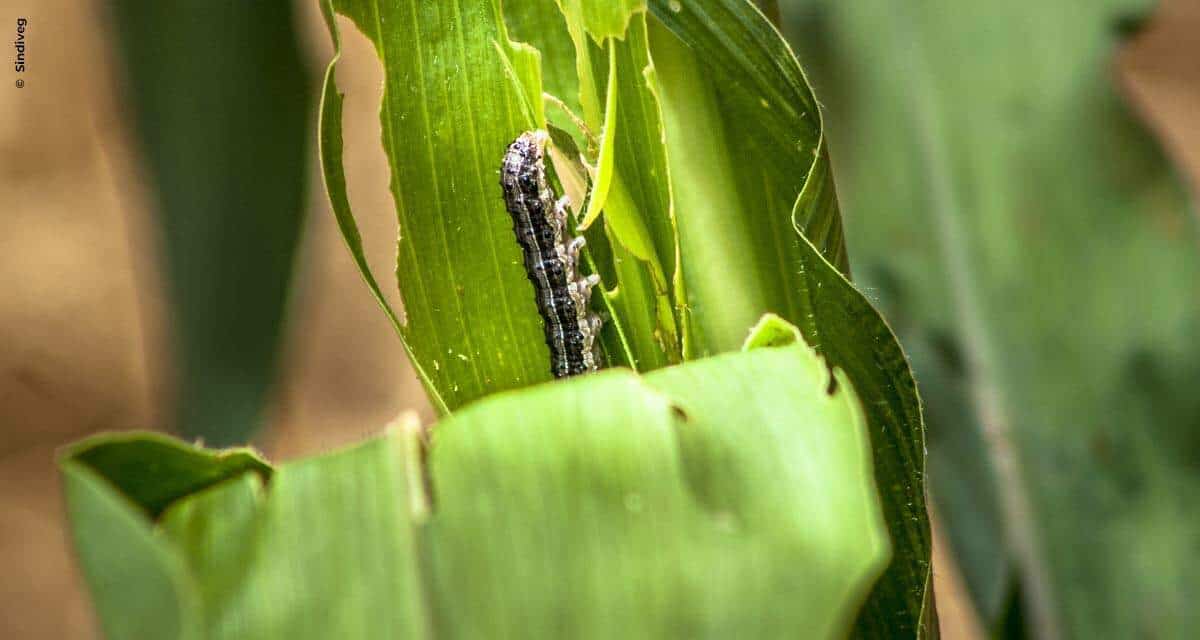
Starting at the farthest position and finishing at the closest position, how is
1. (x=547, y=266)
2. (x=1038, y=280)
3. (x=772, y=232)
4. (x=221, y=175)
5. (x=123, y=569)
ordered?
(x=221, y=175)
(x=1038, y=280)
(x=547, y=266)
(x=772, y=232)
(x=123, y=569)

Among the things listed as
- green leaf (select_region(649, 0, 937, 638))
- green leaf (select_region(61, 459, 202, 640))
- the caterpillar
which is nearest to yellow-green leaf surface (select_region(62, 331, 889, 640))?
green leaf (select_region(61, 459, 202, 640))

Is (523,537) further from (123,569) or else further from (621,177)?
(621,177)

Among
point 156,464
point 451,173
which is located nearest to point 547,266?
point 451,173

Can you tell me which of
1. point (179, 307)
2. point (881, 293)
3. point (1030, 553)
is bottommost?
point (1030, 553)

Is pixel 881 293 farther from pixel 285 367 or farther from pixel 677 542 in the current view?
pixel 285 367

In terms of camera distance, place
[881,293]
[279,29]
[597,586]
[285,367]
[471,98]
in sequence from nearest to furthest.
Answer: [597,586]
[471,98]
[881,293]
[279,29]
[285,367]

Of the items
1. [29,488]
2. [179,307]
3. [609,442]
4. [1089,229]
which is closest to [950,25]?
[1089,229]

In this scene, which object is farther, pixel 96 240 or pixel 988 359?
pixel 96 240
